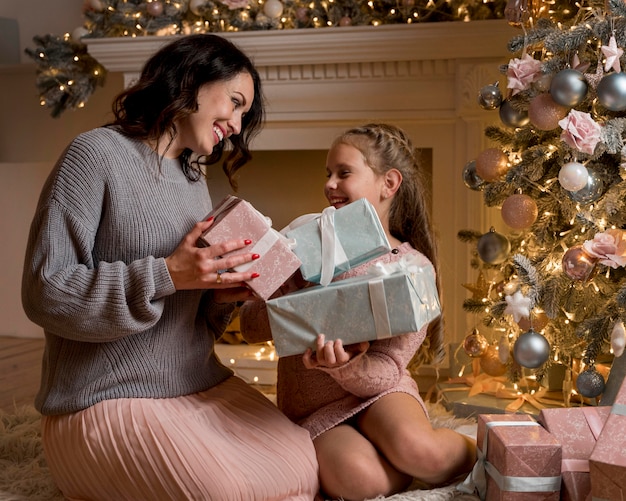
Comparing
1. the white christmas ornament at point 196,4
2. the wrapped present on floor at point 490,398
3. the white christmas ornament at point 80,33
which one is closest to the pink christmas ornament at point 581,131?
the wrapped present on floor at point 490,398

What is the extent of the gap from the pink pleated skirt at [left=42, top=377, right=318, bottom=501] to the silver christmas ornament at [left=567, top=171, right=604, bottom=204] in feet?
3.06

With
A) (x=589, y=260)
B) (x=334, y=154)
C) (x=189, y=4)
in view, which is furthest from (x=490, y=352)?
(x=189, y=4)

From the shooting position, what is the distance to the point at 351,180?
6.22 ft

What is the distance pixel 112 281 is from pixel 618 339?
1.18 metres

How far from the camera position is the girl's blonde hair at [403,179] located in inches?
76.2

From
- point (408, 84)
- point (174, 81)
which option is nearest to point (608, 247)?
point (174, 81)

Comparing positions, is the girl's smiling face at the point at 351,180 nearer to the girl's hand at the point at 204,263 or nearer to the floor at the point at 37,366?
the girl's hand at the point at 204,263

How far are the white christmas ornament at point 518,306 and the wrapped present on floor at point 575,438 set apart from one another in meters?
0.44

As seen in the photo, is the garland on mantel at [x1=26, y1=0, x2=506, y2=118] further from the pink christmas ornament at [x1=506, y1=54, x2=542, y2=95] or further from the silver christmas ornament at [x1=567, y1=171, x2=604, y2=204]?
the silver christmas ornament at [x1=567, y1=171, x2=604, y2=204]

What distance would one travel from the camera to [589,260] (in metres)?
1.96

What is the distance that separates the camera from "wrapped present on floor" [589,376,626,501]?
1.35 metres

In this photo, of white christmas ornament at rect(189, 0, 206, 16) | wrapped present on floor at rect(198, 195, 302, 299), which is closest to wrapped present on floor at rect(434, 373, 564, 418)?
wrapped present on floor at rect(198, 195, 302, 299)

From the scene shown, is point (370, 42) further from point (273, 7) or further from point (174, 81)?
point (174, 81)

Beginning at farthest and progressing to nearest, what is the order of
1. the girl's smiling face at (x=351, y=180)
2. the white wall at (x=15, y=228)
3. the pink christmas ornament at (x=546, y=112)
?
1. the white wall at (x=15, y=228)
2. the pink christmas ornament at (x=546, y=112)
3. the girl's smiling face at (x=351, y=180)
